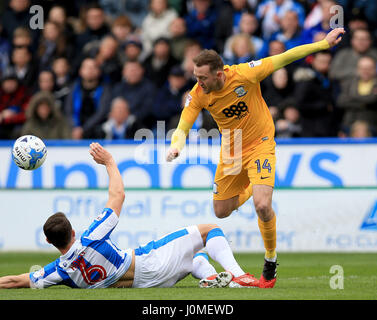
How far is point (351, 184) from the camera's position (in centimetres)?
1431

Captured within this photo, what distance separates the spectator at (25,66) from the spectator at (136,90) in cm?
206

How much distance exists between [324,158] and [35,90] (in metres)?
6.50

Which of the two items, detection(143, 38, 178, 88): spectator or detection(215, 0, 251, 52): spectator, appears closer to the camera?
detection(143, 38, 178, 88): spectator

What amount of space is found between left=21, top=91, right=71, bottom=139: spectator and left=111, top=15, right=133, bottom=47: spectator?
2.54 m

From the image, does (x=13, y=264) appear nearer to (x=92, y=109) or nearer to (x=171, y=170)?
(x=171, y=170)

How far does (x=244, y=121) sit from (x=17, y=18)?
1019 centimetres

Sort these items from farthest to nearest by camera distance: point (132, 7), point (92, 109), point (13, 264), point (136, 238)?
point (132, 7) → point (92, 109) → point (136, 238) → point (13, 264)

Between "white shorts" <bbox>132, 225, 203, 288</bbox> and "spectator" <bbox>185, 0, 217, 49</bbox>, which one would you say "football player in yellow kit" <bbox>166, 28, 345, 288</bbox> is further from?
"spectator" <bbox>185, 0, 217, 49</bbox>

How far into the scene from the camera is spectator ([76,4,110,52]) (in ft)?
58.6

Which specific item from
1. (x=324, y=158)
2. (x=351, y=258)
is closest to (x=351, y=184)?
(x=324, y=158)

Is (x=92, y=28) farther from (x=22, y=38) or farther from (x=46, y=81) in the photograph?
(x=46, y=81)

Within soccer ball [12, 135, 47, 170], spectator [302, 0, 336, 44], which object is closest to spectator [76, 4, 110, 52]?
spectator [302, 0, 336, 44]

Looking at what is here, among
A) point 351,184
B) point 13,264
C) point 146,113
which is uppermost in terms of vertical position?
point 146,113

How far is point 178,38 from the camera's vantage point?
1705cm
